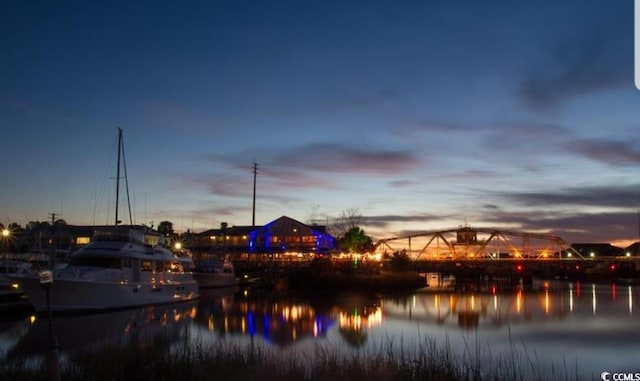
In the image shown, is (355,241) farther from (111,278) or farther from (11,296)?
(11,296)

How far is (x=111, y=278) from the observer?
150 feet

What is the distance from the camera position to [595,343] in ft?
101

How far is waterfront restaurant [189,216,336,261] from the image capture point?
11700 cm

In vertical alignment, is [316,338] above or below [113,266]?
below

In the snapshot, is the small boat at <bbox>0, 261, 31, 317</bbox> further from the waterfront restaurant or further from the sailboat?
the waterfront restaurant

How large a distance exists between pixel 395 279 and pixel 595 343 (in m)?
53.1

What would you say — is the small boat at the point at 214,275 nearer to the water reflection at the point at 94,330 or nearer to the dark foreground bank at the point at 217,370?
the water reflection at the point at 94,330

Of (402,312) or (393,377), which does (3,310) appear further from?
(393,377)

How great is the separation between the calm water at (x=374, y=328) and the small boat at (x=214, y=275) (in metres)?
17.3

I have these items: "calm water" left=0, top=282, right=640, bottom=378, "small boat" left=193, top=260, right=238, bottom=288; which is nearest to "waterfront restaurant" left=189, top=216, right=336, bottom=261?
"small boat" left=193, top=260, right=238, bottom=288

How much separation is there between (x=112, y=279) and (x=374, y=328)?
21817 mm

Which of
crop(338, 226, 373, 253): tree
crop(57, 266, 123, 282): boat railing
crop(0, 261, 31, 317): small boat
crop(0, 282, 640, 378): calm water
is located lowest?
crop(0, 282, 640, 378): calm water

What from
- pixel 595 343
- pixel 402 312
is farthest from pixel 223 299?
pixel 595 343

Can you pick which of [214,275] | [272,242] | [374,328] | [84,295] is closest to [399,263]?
[272,242]
